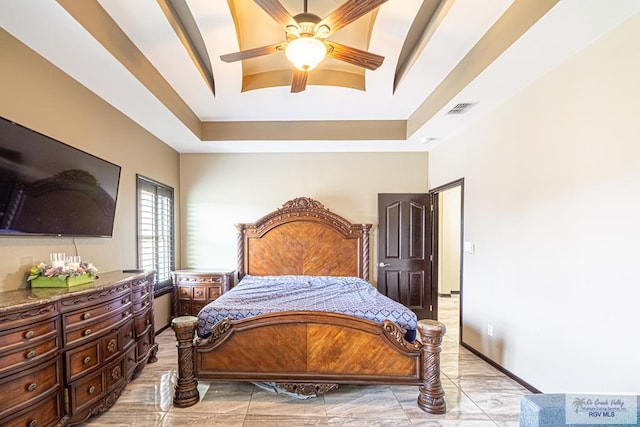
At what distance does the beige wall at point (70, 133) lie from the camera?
7.00 feet

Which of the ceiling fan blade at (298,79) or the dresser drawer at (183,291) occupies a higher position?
the ceiling fan blade at (298,79)

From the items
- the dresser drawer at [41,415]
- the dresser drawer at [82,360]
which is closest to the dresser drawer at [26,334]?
the dresser drawer at [82,360]

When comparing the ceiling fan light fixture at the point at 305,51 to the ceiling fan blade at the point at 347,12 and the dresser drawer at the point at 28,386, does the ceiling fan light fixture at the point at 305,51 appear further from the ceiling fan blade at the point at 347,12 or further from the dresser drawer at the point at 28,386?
the dresser drawer at the point at 28,386

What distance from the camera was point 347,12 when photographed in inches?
77.9

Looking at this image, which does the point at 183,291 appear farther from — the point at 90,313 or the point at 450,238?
the point at 450,238

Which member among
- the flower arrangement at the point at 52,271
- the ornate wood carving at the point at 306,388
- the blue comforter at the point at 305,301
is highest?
the flower arrangement at the point at 52,271

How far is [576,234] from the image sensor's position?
2.32 m

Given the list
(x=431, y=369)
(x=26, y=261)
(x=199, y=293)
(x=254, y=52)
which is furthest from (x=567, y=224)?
(x=199, y=293)

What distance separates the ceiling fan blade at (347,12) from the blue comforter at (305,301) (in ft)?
7.31

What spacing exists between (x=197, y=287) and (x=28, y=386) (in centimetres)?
268

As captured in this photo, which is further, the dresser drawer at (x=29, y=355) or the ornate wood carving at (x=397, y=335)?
the ornate wood carving at (x=397, y=335)

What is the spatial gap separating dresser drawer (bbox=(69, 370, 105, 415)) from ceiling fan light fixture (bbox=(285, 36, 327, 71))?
269cm

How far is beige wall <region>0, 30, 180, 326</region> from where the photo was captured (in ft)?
7.00

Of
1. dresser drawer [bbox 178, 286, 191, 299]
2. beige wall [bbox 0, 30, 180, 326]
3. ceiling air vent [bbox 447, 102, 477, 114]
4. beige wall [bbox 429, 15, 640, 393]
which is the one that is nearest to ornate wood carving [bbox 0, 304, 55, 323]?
beige wall [bbox 0, 30, 180, 326]
